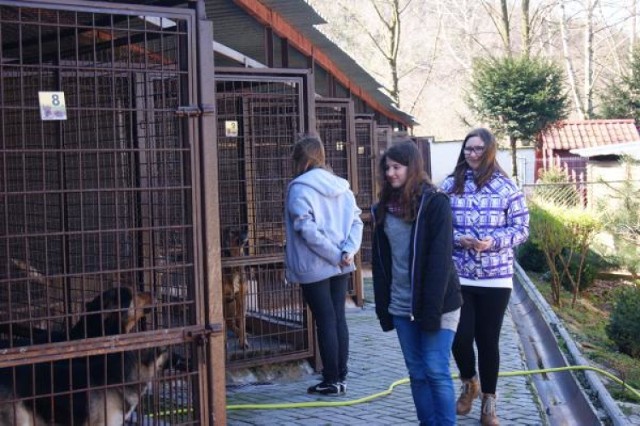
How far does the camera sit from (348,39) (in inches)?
1984

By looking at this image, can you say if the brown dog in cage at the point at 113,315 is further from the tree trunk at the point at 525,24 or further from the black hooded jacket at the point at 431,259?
the tree trunk at the point at 525,24

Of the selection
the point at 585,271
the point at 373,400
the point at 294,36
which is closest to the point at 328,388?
the point at 373,400

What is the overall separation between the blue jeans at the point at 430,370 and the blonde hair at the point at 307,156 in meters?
1.90

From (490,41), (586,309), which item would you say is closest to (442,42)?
(490,41)

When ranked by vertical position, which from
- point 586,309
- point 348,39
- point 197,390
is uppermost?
point 348,39

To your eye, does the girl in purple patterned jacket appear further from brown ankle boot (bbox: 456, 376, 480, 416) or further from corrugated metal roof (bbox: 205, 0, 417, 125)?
corrugated metal roof (bbox: 205, 0, 417, 125)

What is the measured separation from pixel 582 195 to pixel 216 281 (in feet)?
61.8

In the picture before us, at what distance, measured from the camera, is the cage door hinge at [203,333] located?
513cm

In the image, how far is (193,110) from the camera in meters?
5.07

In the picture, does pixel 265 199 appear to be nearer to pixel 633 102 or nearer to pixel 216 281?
pixel 216 281

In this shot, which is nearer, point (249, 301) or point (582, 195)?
point (249, 301)

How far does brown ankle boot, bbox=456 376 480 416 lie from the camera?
6848mm

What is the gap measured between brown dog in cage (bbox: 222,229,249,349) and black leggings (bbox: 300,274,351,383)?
39.3 inches

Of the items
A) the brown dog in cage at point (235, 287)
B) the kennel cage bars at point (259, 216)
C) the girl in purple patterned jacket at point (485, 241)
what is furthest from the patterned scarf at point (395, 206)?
the brown dog in cage at point (235, 287)
